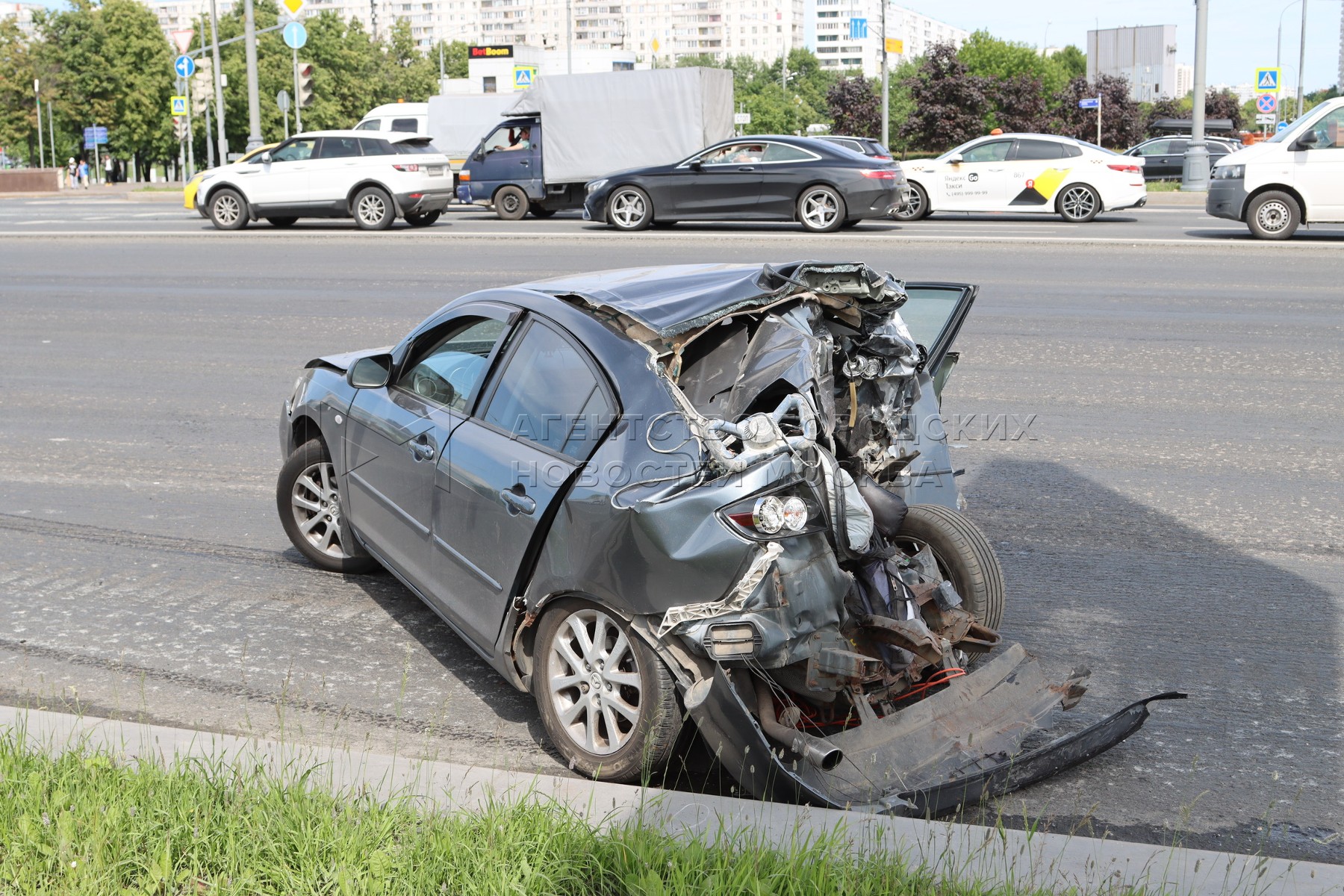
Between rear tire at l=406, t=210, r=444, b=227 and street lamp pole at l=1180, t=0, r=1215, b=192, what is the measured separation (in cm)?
1675

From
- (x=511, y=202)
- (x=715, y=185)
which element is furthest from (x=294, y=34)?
(x=715, y=185)

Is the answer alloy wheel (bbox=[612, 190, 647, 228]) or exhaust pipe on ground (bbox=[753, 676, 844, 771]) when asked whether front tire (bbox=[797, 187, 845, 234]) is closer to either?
alloy wheel (bbox=[612, 190, 647, 228])

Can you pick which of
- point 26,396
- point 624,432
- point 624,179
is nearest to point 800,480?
point 624,432

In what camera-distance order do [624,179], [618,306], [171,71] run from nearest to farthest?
[618,306] < [624,179] < [171,71]

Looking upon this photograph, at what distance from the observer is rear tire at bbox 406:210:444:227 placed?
927 inches

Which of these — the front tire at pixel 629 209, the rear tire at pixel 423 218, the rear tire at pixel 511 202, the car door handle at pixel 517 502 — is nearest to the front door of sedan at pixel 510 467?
the car door handle at pixel 517 502

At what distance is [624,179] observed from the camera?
72.2 ft

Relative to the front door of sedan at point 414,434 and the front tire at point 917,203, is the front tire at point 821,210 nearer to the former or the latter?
the front tire at point 917,203

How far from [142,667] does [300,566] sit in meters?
1.28

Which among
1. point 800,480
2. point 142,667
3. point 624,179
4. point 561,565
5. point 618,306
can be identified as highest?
point 624,179

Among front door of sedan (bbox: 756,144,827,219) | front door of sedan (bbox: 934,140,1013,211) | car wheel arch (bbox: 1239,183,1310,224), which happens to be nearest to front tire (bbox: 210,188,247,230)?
front door of sedan (bbox: 756,144,827,219)

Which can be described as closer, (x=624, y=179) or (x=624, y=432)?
(x=624, y=432)

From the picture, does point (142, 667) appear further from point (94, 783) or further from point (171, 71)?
point (171, 71)

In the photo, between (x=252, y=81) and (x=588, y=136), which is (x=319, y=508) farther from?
(x=252, y=81)
